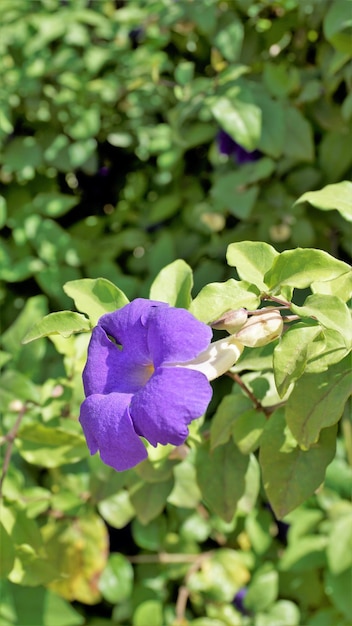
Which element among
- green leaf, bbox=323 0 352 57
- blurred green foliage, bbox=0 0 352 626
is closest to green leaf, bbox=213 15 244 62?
blurred green foliage, bbox=0 0 352 626

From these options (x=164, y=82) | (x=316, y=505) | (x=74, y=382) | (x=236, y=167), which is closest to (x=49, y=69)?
(x=164, y=82)

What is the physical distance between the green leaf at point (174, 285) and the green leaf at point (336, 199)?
6.7 inches

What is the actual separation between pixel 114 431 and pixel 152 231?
1.21m

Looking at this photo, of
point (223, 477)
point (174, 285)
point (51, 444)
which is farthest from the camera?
point (51, 444)

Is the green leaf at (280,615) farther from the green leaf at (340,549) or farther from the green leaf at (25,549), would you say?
the green leaf at (25,549)

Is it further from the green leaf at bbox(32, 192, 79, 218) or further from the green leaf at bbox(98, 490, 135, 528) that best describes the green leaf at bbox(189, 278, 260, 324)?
the green leaf at bbox(32, 192, 79, 218)

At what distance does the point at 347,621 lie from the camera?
1.43 meters

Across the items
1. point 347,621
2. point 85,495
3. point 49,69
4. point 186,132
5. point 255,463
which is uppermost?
point 49,69

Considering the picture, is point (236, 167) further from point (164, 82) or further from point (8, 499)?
point (8, 499)

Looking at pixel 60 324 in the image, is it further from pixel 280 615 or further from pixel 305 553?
pixel 280 615

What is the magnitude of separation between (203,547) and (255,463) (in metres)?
0.69

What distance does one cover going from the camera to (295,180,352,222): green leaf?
0.85m

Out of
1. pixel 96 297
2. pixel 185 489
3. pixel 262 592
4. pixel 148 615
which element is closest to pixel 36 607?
pixel 148 615

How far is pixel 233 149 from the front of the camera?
5.02 feet
